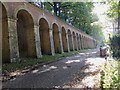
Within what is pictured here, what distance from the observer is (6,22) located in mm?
A: 15664

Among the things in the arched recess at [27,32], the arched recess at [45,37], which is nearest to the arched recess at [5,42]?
the arched recess at [27,32]

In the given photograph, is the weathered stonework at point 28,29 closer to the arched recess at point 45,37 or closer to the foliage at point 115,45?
the arched recess at point 45,37

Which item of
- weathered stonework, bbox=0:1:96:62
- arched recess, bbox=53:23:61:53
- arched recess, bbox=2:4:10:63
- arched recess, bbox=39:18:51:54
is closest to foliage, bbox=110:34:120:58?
weathered stonework, bbox=0:1:96:62

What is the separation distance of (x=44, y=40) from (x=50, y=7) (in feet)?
66.8

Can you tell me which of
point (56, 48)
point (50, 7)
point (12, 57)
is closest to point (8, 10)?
point (12, 57)

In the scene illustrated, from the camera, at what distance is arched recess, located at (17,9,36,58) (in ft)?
66.1

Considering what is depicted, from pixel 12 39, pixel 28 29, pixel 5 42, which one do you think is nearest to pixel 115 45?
pixel 28 29

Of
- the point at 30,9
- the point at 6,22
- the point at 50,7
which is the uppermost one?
the point at 50,7

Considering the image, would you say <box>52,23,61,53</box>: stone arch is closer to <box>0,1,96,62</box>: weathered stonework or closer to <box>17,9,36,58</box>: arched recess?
<box>0,1,96,62</box>: weathered stonework

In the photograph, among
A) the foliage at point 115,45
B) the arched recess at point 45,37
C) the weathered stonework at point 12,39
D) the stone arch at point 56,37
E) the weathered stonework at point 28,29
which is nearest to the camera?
the weathered stonework at point 12,39

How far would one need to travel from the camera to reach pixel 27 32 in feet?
68.4

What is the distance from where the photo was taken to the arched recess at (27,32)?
20156 mm

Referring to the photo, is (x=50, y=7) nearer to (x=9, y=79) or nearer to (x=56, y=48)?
(x=56, y=48)

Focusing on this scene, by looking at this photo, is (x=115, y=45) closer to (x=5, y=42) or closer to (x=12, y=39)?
(x=12, y=39)
